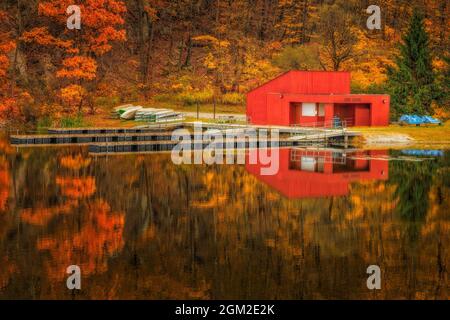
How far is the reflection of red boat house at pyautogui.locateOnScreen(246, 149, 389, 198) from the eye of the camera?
106 ft

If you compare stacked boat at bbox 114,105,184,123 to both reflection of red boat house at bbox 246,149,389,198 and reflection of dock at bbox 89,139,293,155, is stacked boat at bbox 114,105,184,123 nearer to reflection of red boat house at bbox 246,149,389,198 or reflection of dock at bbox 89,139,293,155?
reflection of dock at bbox 89,139,293,155

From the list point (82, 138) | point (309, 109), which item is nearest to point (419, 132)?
point (309, 109)

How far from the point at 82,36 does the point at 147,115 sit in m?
9.96

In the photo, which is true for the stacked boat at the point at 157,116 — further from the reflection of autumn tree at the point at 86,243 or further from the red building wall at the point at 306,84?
the reflection of autumn tree at the point at 86,243

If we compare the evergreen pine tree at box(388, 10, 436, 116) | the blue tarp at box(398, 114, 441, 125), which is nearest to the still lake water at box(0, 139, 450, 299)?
the blue tarp at box(398, 114, 441, 125)

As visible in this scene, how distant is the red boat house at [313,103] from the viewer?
53812 millimetres

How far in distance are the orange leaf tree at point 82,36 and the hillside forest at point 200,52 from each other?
110 mm

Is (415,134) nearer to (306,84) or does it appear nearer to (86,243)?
(306,84)

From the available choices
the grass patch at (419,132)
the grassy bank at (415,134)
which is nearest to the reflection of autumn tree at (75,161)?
the grassy bank at (415,134)

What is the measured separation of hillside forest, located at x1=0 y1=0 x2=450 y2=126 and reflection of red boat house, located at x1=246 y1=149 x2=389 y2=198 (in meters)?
15.5

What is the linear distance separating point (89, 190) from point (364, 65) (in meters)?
41.0

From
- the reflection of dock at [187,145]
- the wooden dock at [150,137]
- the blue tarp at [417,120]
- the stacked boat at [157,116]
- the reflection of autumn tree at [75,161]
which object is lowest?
the reflection of autumn tree at [75,161]

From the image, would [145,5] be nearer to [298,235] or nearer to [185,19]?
[185,19]

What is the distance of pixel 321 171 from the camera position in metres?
37.1
